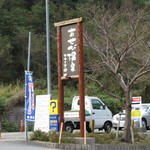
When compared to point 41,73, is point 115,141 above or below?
below

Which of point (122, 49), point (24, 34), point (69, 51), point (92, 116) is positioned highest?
point (24, 34)

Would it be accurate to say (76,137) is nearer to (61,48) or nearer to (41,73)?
(61,48)

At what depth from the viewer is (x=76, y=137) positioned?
64.9ft

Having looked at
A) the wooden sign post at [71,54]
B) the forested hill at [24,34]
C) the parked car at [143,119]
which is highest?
the forested hill at [24,34]

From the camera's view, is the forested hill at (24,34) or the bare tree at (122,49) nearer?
the bare tree at (122,49)

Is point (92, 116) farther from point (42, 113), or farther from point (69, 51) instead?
point (69, 51)

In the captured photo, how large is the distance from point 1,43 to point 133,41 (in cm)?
3019

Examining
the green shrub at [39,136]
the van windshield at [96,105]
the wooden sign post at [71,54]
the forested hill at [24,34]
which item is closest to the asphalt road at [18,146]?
the green shrub at [39,136]

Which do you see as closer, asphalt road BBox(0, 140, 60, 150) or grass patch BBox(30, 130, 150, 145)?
asphalt road BBox(0, 140, 60, 150)

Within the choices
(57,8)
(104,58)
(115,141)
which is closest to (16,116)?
(104,58)

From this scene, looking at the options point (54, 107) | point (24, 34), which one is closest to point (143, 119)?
point (54, 107)

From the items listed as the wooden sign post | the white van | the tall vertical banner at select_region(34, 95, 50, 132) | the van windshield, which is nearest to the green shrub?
the tall vertical banner at select_region(34, 95, 50, 132)

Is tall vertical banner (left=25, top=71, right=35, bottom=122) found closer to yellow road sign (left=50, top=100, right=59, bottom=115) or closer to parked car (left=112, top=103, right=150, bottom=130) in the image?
yellow road sign (left=50, top=100, right=59, bottom=115)

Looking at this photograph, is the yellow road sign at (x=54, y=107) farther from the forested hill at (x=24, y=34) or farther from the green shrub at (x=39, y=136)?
the forested hill at (x=24, y=34)
